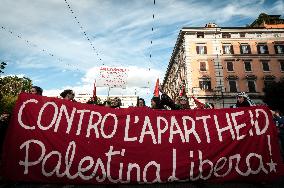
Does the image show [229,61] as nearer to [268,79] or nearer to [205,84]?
[205,84]

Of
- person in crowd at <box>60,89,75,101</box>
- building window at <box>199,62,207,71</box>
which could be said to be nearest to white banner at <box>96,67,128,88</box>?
person in crowd at <box>60,89,75,101</box>

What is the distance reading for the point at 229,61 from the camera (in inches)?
1522

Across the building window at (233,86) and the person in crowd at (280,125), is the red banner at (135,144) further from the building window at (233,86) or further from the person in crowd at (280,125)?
the building window at (233,86)

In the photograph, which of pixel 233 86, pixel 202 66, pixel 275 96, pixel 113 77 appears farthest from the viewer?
pixel 202 66

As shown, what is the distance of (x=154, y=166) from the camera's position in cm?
451

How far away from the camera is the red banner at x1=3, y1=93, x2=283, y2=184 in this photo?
4.35 metres

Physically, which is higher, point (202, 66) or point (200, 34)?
point (200, 34)

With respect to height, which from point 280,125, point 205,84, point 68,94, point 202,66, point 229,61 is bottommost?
point 280,125

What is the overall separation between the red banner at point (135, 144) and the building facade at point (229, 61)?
107 ft

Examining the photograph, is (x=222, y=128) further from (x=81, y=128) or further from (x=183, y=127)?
(x=81, y=128)

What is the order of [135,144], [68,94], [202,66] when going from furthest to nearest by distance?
[202,66]
[68,94]
[135,144]

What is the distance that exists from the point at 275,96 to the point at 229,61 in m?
8.37

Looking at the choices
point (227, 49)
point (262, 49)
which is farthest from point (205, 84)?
point (262, 49)

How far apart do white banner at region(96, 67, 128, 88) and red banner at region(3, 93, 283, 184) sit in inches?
477
